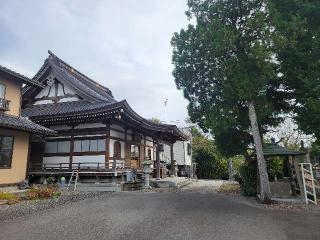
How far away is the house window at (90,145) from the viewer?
20.1 m

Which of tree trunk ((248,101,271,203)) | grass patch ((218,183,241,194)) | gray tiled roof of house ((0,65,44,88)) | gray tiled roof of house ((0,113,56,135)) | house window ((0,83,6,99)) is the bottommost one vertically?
grass patch ((218,183,241,194))

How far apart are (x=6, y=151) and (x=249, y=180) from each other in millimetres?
13531

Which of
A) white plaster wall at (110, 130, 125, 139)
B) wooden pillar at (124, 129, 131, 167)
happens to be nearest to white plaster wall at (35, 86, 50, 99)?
white plaster wall at (110, 130, 125, 139)

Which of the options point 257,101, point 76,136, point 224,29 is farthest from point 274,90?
point 76,136

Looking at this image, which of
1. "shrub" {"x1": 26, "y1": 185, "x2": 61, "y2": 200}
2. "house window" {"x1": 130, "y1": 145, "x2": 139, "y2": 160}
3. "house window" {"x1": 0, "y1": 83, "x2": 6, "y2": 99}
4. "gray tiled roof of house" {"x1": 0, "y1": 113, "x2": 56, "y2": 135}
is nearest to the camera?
"shrub" {"x1": 26, "y1": 185, "x2": 61, "y2": 200}

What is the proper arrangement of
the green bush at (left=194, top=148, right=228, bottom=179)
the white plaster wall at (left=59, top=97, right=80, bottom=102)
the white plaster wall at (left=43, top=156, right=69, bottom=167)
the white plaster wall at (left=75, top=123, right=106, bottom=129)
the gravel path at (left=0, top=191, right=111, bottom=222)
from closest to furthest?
the gravel path at (left=0, top=191, right=111, bottom=222) < the white plaster wall at (left=75, top=123, right=106, bottom=129) < the white plaster wall at (left=43, top=156, right=69, bottom=167) < the white plaster wall at (left=59, top=97, right=80, bottom=102) < the green bush at (left=194, top=148, right=228, bottom=179)

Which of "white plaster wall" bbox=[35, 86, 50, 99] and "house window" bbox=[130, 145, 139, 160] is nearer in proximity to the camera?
"white plaster wall" bbox=[35, 86, 50, 99]

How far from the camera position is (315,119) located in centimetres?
1195

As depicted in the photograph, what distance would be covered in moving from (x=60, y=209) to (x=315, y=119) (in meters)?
10.6

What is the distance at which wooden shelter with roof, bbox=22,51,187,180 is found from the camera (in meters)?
19.8

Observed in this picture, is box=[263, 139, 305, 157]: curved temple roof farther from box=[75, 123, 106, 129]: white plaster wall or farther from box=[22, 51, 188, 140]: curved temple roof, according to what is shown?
box=[75, 123, 106, 129]: white plaster wall

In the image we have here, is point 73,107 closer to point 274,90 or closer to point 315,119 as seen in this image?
point 274,90

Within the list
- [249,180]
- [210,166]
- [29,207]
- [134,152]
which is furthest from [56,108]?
[210,166]

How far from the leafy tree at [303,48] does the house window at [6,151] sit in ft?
48.5
